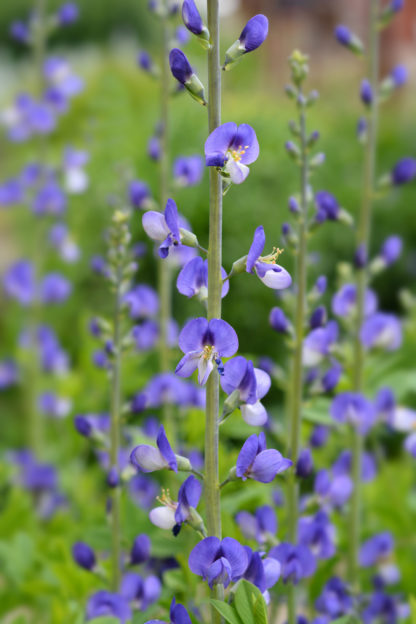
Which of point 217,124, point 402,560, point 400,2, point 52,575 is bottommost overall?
point 402,560

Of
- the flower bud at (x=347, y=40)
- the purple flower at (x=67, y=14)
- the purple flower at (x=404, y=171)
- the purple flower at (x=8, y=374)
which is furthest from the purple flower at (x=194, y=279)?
the purple flower at (x=8, y=374)

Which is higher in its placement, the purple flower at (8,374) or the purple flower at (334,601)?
the purple flower at (334,601)

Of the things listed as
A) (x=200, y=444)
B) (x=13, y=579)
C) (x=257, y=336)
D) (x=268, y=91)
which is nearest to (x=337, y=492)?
(x=200, y=444)

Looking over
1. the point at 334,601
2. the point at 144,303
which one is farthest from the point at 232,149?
the point at 144,303

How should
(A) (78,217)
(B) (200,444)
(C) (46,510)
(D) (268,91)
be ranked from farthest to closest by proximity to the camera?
(D) (268,91) < (A) (78,217) < (C) (46,510) < (B) (200,444)

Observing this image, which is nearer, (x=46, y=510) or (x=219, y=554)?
(x=219, y=554)

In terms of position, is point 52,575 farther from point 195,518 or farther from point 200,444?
point 195,518

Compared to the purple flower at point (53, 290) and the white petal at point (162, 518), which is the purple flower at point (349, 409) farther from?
the purple flower at point (53, 290)
